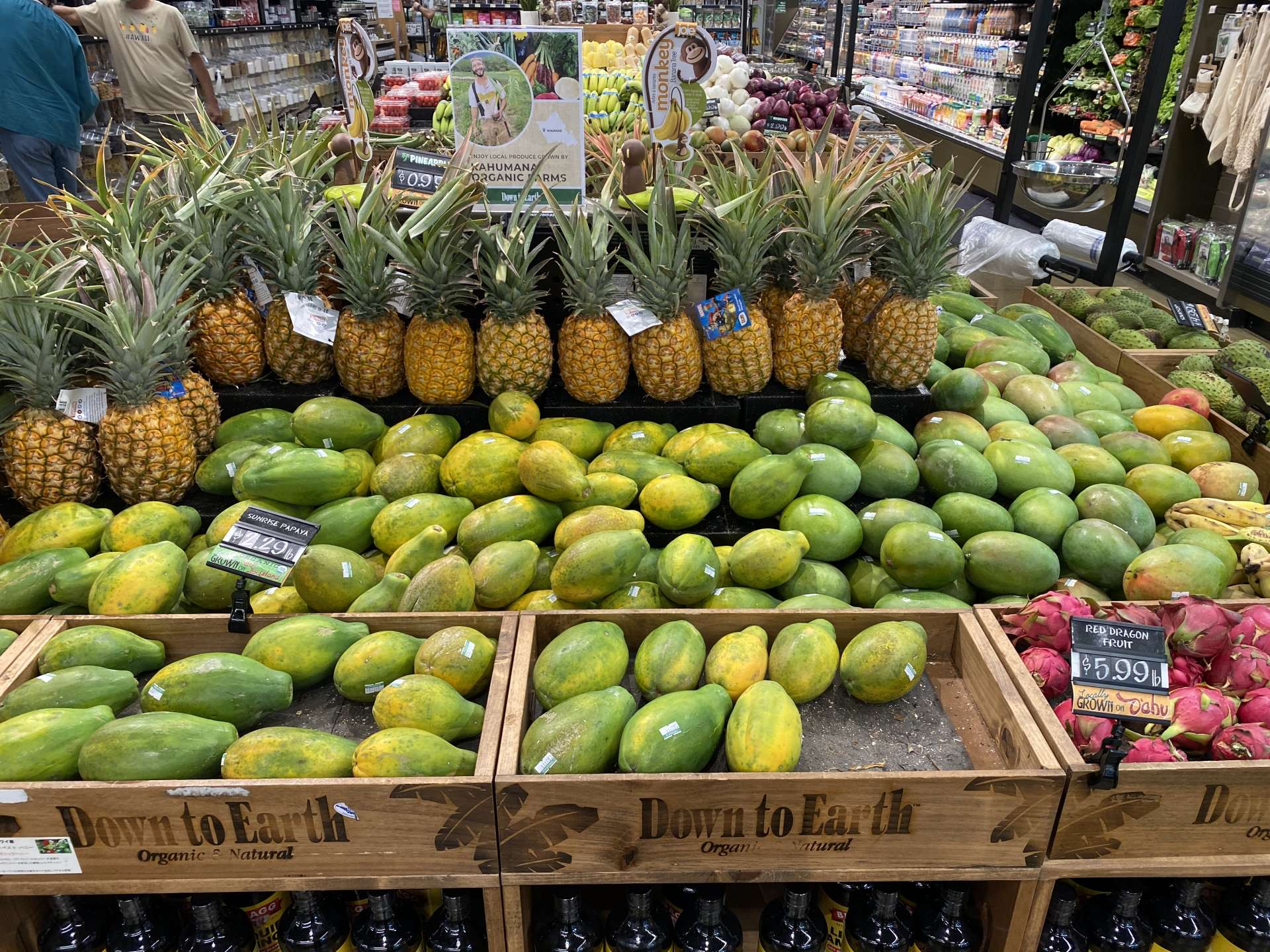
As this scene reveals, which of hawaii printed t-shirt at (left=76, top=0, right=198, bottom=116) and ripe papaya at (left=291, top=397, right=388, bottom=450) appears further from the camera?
hawaii printed t-shirt at (left=76, top=0, right=198, bottom=116)

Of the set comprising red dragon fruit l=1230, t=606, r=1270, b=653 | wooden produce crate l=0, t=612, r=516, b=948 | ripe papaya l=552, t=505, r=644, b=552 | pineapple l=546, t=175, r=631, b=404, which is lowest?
wooden produce crate l=0, t=612, r=516, b=948

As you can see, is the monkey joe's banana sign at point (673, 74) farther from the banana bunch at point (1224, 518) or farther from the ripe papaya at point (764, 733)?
the ripe papaya at point (764, 733)

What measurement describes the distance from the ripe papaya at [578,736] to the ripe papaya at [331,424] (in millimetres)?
1132

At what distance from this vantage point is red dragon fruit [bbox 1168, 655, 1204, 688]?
5.32 ft

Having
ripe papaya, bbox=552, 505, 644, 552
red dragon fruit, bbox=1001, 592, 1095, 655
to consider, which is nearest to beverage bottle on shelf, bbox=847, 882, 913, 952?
red dragon fruit, bbox=1001, 592, 1095, 655

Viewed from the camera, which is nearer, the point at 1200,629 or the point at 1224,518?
the point at 1200,629

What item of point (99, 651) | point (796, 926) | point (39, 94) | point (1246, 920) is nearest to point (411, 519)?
point (99, 651)

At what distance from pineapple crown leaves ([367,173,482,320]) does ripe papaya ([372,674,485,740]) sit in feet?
4.13

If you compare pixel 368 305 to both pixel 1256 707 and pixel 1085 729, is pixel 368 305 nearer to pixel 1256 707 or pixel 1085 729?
pixel 1085 729

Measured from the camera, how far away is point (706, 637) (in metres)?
1.76

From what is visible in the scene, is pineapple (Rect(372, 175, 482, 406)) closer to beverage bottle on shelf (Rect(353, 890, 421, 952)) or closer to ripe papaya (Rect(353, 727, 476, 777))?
ripe papaya (Rect(353, 727, 476, 777))

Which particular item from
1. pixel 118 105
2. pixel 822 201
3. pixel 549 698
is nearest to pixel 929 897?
pixel 549 698

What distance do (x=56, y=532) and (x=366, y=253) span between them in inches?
41.9

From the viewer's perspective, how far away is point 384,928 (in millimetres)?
1544
